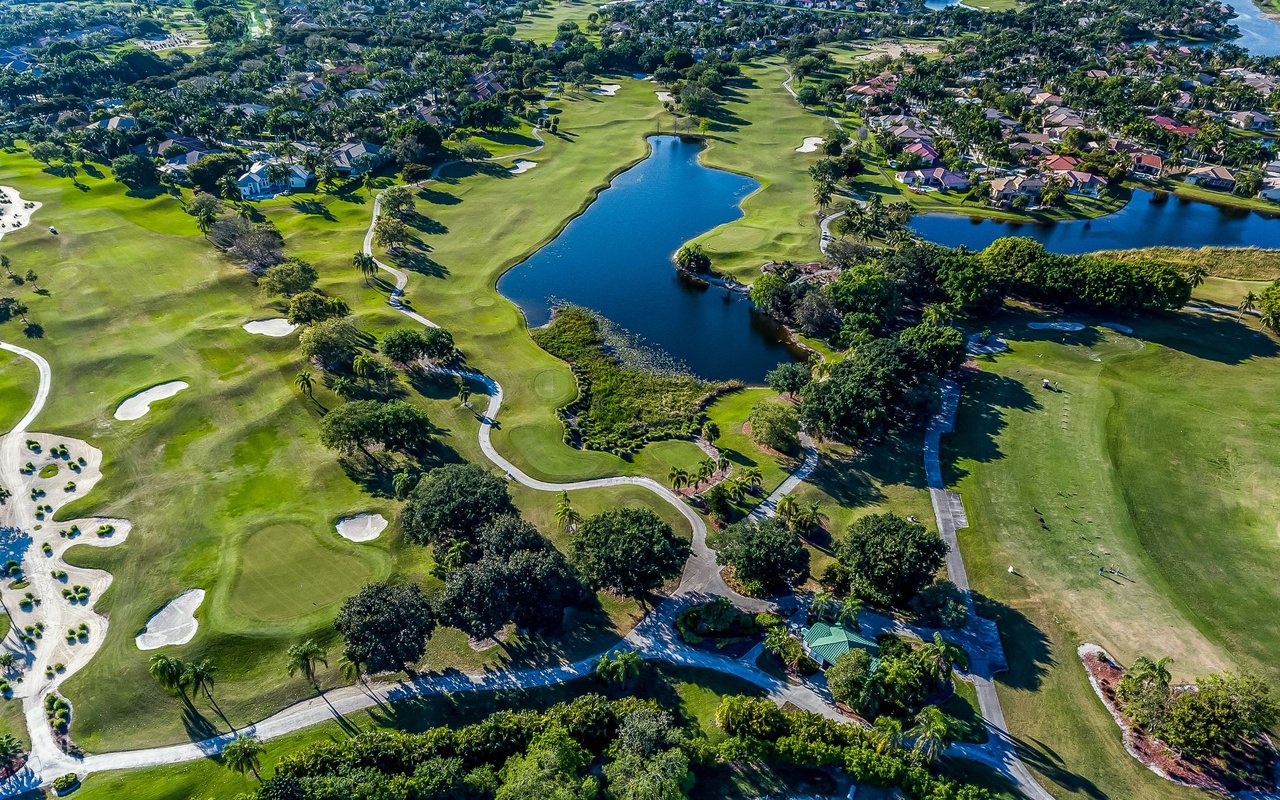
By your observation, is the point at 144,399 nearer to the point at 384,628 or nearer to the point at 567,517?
the point at 384,628

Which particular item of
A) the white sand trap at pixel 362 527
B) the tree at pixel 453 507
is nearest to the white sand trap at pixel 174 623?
the white sand trap at pixel 362 527

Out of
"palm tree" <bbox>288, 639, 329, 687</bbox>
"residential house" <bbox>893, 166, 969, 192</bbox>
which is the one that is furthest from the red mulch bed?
"residential house" <bbox>893, 166, 969, 192</bbox>

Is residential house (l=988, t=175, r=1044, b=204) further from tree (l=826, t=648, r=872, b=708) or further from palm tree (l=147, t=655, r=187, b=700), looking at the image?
palm tree (l=147, t=655, r=187, b=700)

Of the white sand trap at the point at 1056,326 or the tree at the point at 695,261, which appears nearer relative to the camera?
the white sand trap at the point at 1056,326

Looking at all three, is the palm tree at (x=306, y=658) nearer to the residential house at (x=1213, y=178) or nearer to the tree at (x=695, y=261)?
the tree at (x=695, y=261)

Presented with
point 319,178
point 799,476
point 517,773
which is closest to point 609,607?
point 517,773

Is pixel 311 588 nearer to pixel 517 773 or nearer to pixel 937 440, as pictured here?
pixel 517 773

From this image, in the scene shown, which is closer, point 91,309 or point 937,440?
point 937,440

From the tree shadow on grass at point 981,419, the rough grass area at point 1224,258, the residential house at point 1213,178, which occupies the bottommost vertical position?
the tree shadow on grass at point 981,419
